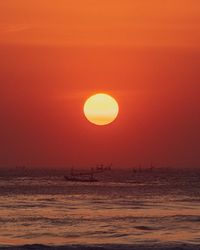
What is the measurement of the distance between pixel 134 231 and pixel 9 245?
9015 mm

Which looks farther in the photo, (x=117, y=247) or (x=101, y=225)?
(x=101, y=225)

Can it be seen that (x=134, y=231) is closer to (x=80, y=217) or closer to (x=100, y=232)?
(x=100, y=232)

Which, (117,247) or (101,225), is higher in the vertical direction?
(101,225)

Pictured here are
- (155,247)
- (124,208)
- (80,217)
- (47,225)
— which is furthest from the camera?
(124,208)

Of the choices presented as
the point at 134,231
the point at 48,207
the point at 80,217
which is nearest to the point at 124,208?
the point at 48,207

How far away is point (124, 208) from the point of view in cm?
6188

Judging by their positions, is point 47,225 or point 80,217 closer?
point 47,225

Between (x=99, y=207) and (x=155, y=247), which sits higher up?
(x=99, y=207)

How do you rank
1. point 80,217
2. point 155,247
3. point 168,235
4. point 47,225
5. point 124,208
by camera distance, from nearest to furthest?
point 155,247, point 168,235, point 47,225, point 80,217, point 124,208

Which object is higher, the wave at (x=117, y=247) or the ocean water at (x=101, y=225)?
the ocean water at (x=101, y=225)

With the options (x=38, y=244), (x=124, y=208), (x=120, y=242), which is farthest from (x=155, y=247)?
(x=124, y=208)

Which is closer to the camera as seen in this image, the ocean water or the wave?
the wave

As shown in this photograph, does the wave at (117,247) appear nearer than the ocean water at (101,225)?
Yes

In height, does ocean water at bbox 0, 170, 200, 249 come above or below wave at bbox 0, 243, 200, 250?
above
